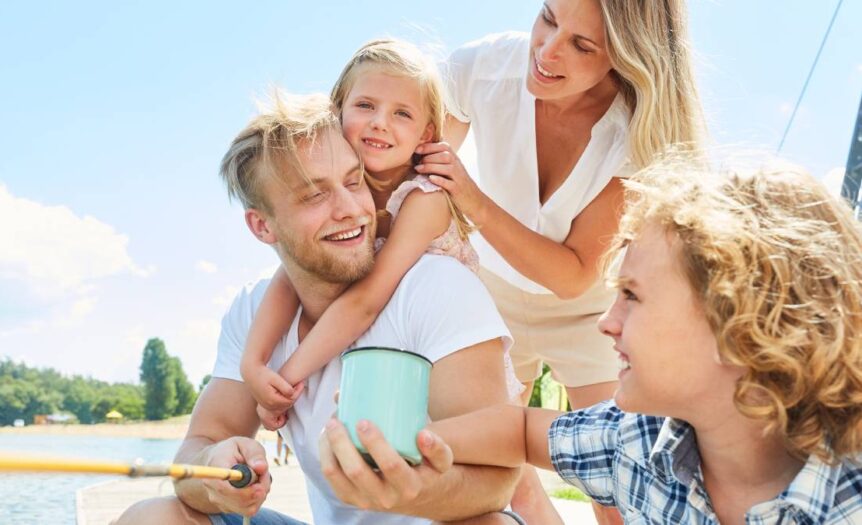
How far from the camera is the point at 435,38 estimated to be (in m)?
3.36

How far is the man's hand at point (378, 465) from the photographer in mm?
1660

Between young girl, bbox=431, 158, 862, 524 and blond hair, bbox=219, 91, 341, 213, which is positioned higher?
blond hair, bbox=219, 91, 341, 213

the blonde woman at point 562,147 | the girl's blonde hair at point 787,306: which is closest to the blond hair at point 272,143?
the blonde woman at point 562,147

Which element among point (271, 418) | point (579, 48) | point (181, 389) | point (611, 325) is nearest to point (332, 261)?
point (271, 418)

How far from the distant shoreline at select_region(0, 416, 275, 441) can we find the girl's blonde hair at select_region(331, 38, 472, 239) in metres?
47.5

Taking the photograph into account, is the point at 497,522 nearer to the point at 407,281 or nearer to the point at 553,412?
the point at 553,412

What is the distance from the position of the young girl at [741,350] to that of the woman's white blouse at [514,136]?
3.94 ft

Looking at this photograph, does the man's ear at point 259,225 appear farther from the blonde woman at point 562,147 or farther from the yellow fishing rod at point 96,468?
the yellow fishing rod at point 96,468

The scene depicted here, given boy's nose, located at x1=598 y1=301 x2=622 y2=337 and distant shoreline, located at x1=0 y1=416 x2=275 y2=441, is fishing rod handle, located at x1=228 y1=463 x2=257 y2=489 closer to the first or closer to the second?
boy's nose, located at x1=598 y1=301 x2=622 y2=337

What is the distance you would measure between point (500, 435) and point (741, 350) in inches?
24.2

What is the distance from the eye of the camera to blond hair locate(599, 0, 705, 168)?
298 cm

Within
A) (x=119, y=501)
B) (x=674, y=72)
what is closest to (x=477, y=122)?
(x=674, y=72)

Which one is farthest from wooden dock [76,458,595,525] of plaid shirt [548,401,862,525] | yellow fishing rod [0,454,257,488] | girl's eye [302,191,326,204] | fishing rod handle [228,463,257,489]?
yellow fishing rod [0,454,257,488]

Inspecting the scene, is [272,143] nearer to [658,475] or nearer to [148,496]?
[658,475]
